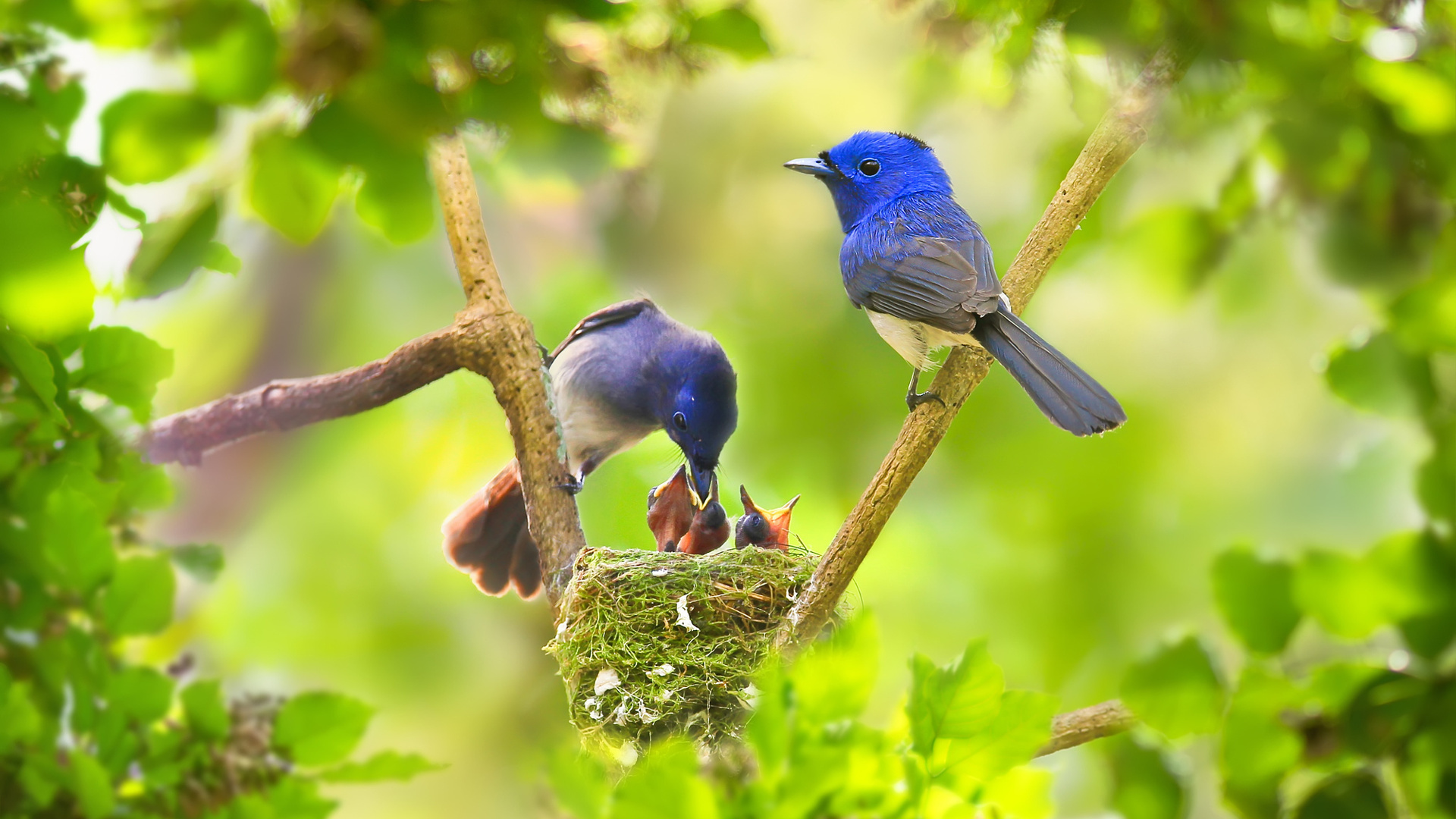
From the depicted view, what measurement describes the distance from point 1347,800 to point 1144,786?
0.35 feet

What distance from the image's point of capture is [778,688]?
58 cm

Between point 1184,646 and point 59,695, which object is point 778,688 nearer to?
point 1184,646

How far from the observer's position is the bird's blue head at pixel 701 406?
76.7 inches

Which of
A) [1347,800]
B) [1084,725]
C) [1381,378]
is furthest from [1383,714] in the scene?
[1084,725]

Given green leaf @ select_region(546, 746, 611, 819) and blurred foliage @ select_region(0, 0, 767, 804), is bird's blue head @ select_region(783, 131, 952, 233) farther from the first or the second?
green leaf @ select_region(546, 746, 611, 819)

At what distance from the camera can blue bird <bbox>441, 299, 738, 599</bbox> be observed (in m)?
1.94

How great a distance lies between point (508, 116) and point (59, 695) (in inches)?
23.7

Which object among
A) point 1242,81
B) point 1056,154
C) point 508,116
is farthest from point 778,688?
point 1056,154

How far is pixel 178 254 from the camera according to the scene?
25.4 inches

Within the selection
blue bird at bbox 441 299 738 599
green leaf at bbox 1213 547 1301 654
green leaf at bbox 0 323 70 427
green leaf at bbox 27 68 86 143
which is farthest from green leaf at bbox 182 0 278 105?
blue bird at bbox 441 299 738 599

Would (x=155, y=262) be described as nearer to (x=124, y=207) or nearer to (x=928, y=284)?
(x=124, y=207)

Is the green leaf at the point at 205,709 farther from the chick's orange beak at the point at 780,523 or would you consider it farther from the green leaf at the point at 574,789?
the chick's orange beak at the point at 780,523

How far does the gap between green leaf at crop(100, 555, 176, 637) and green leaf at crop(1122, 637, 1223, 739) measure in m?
0.74

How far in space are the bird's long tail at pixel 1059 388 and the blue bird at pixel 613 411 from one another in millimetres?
739
